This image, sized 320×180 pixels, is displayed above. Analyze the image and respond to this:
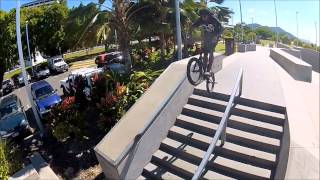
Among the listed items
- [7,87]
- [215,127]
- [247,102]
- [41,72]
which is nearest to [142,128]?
[215,127]

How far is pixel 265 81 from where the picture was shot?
10.5 m

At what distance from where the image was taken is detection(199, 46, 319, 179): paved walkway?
17.5 ft

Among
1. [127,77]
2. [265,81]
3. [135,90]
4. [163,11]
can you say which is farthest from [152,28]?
[265,81]

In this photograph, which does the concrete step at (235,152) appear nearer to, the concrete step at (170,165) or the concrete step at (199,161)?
the concrete step at (199,161)

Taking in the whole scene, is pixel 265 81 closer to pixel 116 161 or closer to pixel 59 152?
pixel 116 161

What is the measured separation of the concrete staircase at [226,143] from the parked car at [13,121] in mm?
8181

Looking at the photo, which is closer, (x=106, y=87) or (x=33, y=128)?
(x=106, y=87)

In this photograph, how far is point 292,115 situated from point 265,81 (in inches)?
144

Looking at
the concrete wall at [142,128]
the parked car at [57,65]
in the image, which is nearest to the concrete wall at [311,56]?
the concrete wall at [142,128]

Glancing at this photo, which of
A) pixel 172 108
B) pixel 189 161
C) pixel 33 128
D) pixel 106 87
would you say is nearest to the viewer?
pixel 189 161

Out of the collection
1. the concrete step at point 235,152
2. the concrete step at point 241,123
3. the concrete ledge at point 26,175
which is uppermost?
the concrete step at point 241,123

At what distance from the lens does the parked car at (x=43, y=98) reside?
16688 millimetres

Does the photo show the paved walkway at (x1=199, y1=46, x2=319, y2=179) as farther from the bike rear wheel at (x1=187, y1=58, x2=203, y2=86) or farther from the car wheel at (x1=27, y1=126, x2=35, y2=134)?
the car wheel at (x1=27, y1=126, x2=35, y2=134)

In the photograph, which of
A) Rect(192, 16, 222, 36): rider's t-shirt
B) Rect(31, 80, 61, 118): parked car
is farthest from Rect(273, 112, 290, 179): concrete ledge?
Rect(31, 80, 61, 118): parked car
